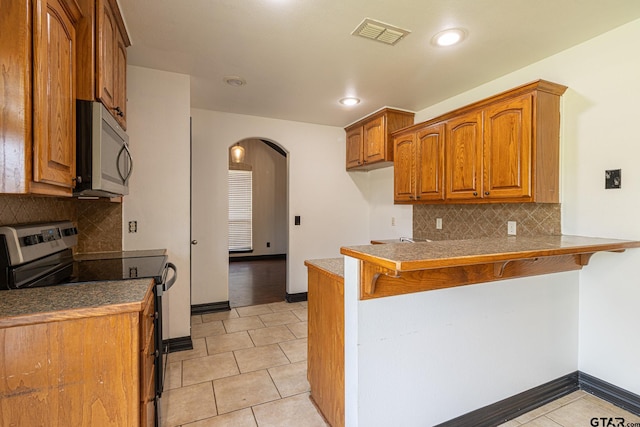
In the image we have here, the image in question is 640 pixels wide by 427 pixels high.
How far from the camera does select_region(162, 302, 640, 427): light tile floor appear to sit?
6.21ft

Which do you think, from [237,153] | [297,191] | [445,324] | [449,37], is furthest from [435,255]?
[237,153]

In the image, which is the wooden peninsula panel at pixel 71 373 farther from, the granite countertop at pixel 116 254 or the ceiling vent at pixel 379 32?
the ceiling vent at pixel 379 32

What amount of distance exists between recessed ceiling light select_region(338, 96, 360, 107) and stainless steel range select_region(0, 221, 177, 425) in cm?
237

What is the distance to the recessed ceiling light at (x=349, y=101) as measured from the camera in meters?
3.36

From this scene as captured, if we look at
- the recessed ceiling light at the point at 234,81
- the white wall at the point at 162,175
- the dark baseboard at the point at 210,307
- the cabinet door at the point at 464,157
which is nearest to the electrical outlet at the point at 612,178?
the cabinet door at the point at 464,157

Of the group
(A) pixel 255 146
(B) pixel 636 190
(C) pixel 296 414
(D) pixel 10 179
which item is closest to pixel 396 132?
(B) pixel 636 190

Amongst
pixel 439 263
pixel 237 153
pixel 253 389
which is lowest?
pixel 253 389

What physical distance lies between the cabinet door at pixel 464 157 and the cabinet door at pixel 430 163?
0.08 m

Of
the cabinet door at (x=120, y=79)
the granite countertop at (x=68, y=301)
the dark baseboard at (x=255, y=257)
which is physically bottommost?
the dark baseboard at (x=255, y=257)

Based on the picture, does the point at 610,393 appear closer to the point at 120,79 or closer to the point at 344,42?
the point at 344,42

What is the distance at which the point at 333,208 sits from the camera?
14.8ft

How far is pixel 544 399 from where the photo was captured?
2062 millimetres

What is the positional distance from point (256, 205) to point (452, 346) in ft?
20.8

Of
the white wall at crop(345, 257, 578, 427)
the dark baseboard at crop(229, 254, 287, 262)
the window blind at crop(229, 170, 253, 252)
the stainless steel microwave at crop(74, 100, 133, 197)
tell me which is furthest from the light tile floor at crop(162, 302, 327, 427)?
the window blind at crop(229, 170, 253, 252)
